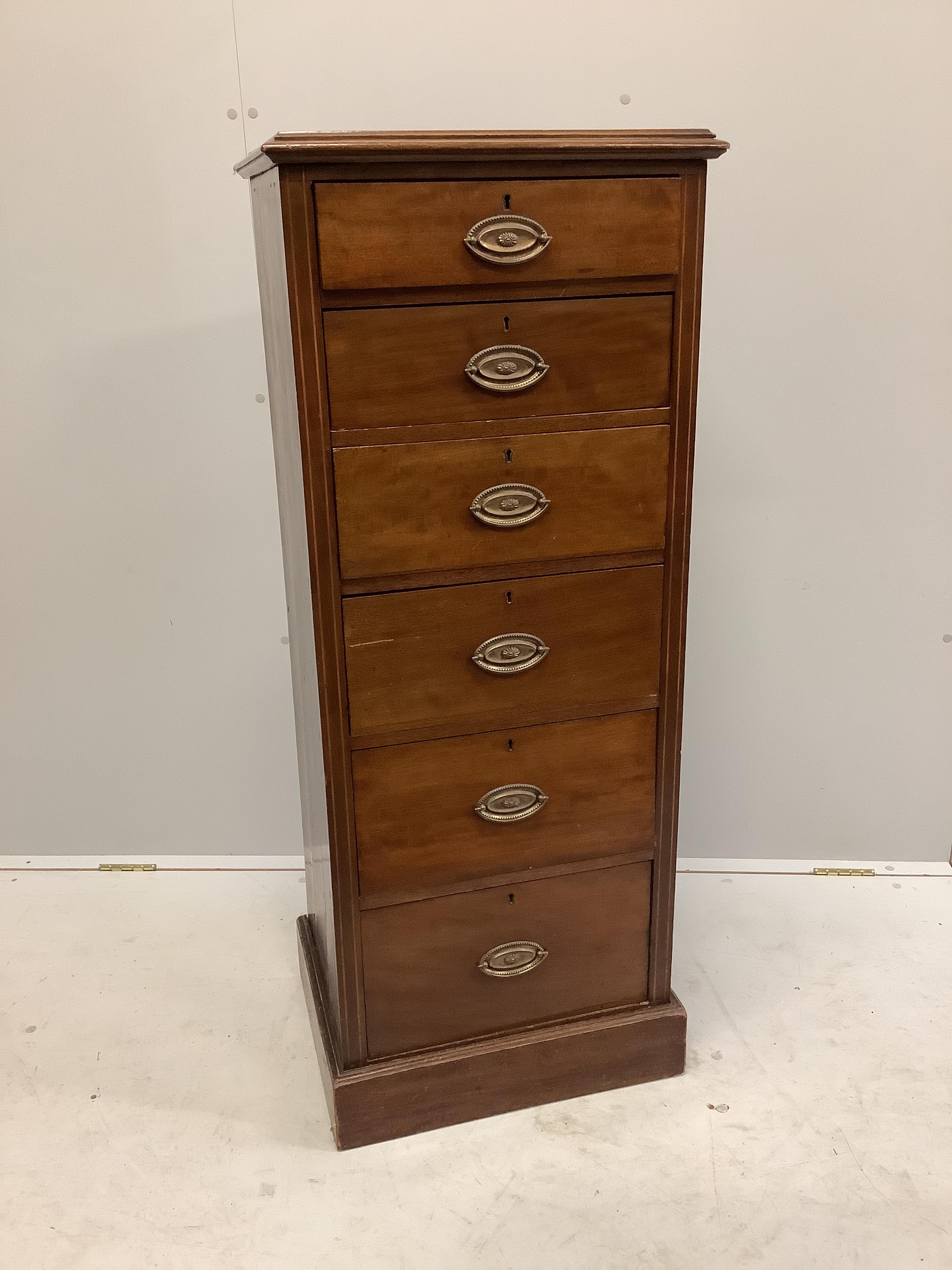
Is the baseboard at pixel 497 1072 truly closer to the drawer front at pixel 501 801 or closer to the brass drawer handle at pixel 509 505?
the drawer front at pixel 501 801

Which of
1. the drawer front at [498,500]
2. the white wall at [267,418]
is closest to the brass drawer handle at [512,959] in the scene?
the drawer front at [498,500]

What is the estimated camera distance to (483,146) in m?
1.30

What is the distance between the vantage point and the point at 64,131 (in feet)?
6.35

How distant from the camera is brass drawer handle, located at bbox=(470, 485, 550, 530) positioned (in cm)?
146

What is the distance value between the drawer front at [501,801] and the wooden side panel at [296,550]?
0.28 ft

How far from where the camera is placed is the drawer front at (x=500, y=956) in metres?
1.65

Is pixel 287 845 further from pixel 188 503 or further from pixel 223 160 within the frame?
pixel 223 160

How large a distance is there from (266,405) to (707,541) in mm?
916

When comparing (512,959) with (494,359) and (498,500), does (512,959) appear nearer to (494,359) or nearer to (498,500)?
(498,500)

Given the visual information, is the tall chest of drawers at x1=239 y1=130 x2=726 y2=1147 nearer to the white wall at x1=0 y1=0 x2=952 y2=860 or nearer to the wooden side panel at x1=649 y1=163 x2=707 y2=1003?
the wooden side panel at x1=649 y1=163 x2=707 y2=1003

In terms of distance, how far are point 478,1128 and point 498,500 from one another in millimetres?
996

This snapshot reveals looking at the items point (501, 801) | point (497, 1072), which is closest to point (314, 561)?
point (501, 801)

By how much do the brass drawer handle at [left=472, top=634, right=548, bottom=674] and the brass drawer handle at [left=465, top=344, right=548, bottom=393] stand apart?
1.13ft

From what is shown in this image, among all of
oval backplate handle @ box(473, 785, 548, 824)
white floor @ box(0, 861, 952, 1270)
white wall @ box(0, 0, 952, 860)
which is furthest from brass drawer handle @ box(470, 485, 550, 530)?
white floor @ box(0, 861, 952, 1270)
